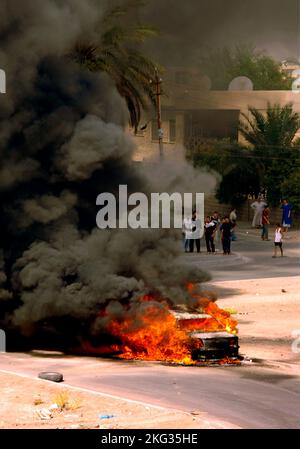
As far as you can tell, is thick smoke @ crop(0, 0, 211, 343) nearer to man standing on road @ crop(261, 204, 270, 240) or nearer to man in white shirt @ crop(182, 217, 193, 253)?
man in white shirt @ crop(182, 217, 193, 253)

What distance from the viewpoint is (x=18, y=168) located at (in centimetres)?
1922

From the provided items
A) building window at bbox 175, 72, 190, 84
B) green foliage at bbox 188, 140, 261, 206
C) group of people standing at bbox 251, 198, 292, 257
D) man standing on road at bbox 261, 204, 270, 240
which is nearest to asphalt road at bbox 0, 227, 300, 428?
building window at bbox 175, 72, 190, 84

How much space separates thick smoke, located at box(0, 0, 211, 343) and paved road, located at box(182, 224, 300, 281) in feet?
25.7

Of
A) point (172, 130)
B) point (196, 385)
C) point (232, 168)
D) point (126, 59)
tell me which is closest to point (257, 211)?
point (232, 168)

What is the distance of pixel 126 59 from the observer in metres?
29.1

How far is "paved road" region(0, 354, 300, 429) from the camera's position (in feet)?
42.9

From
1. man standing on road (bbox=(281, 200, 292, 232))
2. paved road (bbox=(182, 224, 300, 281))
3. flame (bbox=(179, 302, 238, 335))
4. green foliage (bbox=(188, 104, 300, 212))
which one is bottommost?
flame (bbox=(179, 302, 238, 335))

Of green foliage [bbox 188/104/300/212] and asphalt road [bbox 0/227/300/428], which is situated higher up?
green foliage [bbox 188/104/300/212]

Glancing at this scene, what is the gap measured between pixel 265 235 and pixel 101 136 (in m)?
22.7

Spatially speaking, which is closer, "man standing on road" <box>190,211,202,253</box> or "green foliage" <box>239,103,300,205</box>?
"man standing on road" <box>190,211,202,253</box>

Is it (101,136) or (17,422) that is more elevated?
(101,136)

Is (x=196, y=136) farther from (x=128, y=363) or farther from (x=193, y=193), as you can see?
(x=128, y=363)

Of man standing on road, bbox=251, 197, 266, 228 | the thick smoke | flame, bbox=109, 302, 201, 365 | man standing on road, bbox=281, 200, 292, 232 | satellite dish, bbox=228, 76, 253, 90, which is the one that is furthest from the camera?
satellite dish, bbox=228, 76, 253, 90
